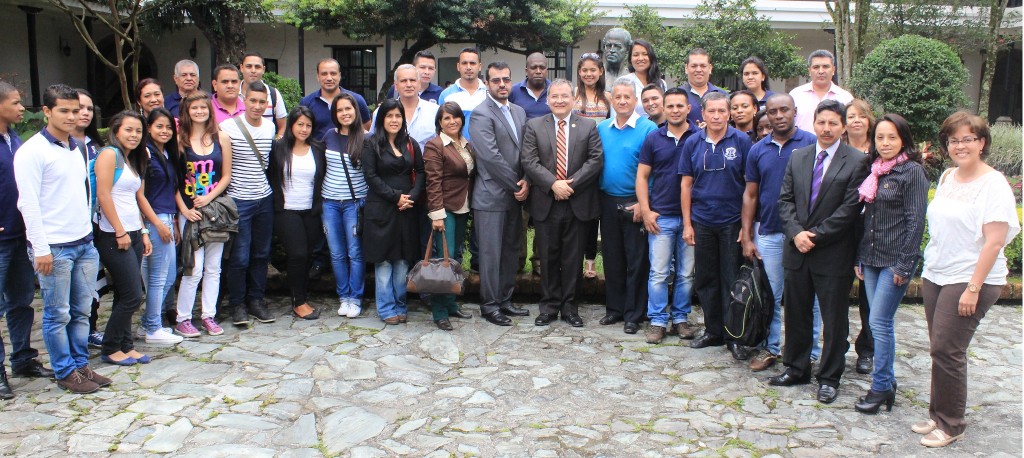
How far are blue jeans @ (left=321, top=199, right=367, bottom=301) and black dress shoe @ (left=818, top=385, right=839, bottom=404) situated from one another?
12.0ft

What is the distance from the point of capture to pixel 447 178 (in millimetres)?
6816

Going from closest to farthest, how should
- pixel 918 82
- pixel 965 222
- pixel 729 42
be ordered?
pixel 965 222
pixel 918 82
pixel 729 42

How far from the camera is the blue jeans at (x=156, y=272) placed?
19.8 feet

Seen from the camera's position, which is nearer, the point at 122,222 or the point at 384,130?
the point at 122,222

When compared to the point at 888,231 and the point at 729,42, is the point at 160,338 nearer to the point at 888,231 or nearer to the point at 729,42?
the point at 888,231

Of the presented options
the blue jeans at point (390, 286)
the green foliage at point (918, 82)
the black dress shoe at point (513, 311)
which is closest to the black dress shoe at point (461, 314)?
the black dress shoe at point (513, 311)

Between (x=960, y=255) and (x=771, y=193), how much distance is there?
53.0 inches

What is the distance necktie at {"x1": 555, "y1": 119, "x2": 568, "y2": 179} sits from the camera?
6684 millimetres

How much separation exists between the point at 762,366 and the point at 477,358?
6.43 feet

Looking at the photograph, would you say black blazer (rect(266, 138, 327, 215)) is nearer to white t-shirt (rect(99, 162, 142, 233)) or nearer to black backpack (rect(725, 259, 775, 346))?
white t-shirt (rect(99, 162, 142, 233))

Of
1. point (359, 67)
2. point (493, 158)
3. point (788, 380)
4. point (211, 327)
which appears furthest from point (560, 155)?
point (359, 67)

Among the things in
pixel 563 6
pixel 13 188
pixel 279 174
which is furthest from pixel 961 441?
pixel 563 6

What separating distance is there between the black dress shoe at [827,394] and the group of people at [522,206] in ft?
0.04

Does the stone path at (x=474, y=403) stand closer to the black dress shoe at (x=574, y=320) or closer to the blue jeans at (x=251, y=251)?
the black dress shoe at (x=574, y=320)
